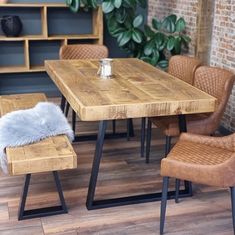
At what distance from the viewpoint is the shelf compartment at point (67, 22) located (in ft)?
16.9

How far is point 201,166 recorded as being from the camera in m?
2.16

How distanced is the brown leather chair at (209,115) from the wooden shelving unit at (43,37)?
2.26 metres

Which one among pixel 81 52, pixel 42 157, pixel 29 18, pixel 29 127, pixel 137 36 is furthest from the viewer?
pixel 29 18

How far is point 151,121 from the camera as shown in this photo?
325 centimetres

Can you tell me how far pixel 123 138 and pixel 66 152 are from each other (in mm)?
1672

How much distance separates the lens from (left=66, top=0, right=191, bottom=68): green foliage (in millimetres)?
4410

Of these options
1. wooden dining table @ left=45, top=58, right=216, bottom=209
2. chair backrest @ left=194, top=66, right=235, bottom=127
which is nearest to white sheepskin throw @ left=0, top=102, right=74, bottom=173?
wooden dining table @ left=45, top=58, right=216, bottom=209

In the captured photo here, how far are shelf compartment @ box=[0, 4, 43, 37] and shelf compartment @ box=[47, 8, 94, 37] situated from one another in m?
0.13

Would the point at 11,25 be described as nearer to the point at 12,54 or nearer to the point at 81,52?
the point at 12,54

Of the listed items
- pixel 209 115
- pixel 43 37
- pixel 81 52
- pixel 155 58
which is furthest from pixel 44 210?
pixel 43 37

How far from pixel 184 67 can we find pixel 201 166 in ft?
4.93

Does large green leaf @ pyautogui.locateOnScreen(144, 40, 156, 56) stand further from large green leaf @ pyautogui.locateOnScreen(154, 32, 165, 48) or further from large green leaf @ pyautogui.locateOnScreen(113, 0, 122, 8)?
large green leaf @ pyautogui.locateOnScreen(113, 0, 122, 8)

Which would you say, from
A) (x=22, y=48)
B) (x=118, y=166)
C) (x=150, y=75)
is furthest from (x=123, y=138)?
(x=22, y=48)

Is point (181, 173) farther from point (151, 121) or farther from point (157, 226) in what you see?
point (151, 121)
